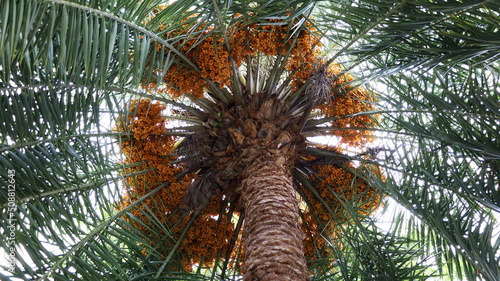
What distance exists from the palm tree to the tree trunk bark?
0.04ft

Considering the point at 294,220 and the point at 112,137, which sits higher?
the point at 112,137

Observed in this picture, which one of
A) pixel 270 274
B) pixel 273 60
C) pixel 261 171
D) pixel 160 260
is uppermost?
pixel 273 60

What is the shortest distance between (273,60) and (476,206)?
184cm

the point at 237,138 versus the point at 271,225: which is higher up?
the point at 237,138

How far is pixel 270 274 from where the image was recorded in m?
3.08

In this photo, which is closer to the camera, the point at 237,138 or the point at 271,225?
the point at 271,225

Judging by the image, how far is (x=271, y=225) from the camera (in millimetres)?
3441

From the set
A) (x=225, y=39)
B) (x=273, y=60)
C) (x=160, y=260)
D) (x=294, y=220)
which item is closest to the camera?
(x=294, y=220)

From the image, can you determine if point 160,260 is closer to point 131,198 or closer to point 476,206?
point 131,198

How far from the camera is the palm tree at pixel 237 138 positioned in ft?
10.0

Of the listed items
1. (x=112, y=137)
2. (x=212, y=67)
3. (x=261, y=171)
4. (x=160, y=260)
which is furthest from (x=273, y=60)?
(x=160, y=260)

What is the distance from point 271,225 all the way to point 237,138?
3.10 ft

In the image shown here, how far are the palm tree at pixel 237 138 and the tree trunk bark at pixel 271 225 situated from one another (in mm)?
12

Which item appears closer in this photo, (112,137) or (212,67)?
(212,67)
